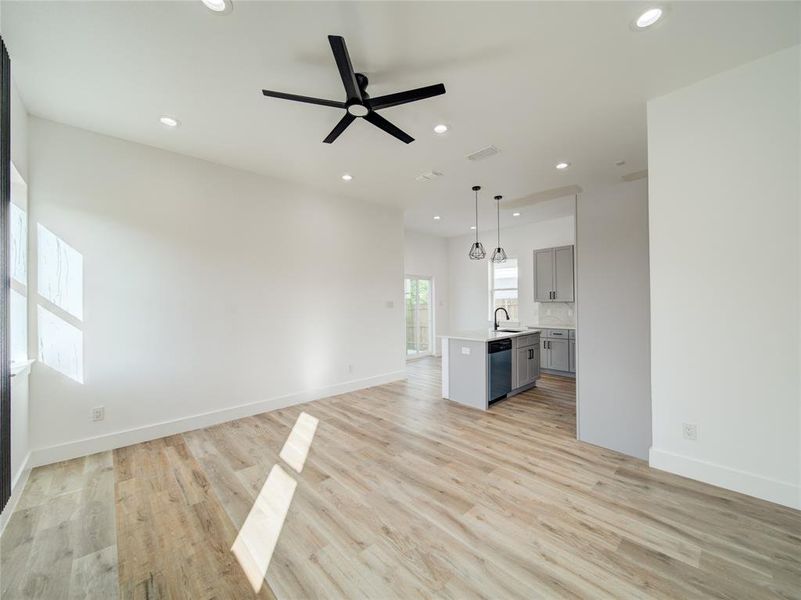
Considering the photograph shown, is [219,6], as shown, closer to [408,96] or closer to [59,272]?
[408,96]

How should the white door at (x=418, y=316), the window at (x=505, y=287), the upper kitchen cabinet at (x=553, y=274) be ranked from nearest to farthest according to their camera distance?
1. the upper kitchen cabinet at (x=553, y=274)
2. the window at (x=505, y=287)
3. the white door at (x=418, y=316)

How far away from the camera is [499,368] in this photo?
4.46 metres

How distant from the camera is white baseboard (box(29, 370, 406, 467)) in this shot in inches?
114

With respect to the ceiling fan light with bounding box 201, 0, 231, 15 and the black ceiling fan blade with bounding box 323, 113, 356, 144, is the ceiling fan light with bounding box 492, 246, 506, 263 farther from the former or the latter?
the ceiling fan light with bounding box 201, 0, 231, 15

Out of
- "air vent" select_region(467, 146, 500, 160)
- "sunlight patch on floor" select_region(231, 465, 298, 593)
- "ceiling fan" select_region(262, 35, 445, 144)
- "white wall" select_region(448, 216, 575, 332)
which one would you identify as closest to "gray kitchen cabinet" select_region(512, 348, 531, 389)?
"white wall" select_region(448, 216, 575, 332)

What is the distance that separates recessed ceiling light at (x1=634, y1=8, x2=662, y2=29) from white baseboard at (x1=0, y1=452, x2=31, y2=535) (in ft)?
16.5

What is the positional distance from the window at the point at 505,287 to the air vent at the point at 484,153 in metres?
4.22

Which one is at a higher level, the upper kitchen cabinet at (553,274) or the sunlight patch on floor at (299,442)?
the upper kitchen cabinet at (553,274)

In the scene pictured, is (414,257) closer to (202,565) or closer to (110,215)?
(110,215)

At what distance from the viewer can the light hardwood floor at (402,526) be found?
1618mm

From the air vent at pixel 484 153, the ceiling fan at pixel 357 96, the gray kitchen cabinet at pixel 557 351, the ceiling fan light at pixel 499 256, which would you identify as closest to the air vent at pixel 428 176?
the air vent at pixel 484 153

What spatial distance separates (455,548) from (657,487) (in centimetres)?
172

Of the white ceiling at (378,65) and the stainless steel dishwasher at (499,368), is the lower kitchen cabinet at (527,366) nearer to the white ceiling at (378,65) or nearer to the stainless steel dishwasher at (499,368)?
the stainless steel dishwasher at (499,368)

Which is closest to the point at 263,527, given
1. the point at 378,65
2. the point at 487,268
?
the point at 378,65
